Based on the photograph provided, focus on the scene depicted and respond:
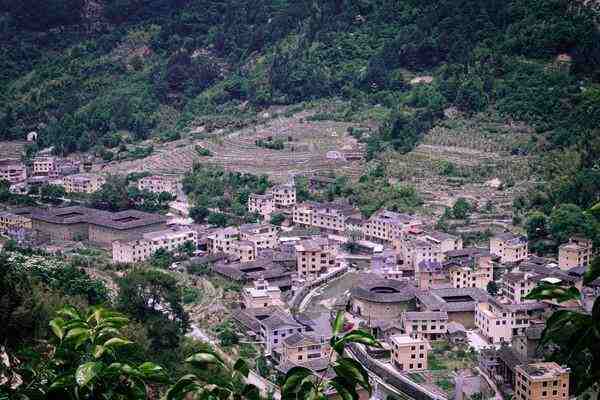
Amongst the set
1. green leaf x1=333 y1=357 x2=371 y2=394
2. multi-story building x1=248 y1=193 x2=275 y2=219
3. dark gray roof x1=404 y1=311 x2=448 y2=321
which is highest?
green leaf x1=333 y1=357 x2=371 y2=394

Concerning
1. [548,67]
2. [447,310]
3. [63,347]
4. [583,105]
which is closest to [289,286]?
[447,310]

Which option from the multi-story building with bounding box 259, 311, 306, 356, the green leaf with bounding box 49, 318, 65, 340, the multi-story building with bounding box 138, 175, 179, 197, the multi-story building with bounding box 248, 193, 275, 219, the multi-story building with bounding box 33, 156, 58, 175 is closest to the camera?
the green leaf with bounding box 49, 318, 65, 340

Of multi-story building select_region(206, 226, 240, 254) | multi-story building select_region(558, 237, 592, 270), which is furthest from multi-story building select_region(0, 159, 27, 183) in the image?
multi-story building select_region(558, 237, 592, 270)

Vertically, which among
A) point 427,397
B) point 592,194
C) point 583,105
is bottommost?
point 427,397

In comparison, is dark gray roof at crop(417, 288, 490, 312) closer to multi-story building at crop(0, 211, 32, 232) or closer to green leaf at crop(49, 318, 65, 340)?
multi-story building at crop(0, 211, 32, 232)

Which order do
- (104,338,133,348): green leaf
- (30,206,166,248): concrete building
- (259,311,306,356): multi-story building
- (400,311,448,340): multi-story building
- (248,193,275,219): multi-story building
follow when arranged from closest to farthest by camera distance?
(104,338,133,348): green leaf, (259,311,306,356): multi-story building, (400,311,448,340): multi-story building, (30,206,166,248): concrete building, (248,193,275,219): multi-story building

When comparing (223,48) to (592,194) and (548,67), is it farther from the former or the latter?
(592,194)

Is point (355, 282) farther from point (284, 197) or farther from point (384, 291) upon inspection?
point (284, 197)
